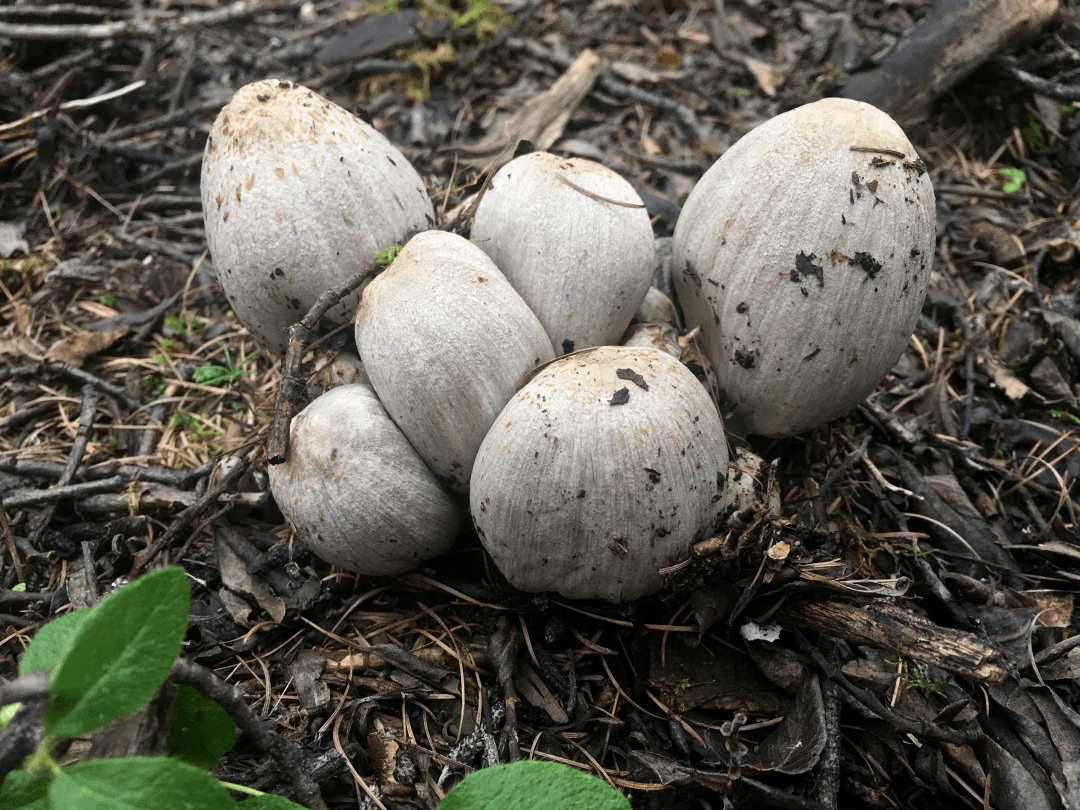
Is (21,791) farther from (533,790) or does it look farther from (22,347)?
(22,347)

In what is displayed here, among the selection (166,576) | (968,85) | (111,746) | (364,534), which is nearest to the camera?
(166,576)

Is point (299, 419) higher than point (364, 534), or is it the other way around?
point (299, 419)

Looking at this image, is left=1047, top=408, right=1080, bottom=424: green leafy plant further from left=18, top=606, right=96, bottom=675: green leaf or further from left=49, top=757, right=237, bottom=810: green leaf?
left=18, top=606, right=96, bottom=675: green leaf

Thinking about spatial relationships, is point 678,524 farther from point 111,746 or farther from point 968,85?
point 968,85

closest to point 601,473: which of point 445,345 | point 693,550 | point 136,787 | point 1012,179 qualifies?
point 693,550

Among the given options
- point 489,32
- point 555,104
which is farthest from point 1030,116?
point 489,32

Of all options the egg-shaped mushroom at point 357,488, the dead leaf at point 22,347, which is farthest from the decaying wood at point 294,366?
the dead leaf at point 22,347

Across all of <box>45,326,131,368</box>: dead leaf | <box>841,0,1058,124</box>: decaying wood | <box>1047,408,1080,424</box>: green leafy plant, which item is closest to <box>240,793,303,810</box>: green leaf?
<box>45,326,131,368</box>: dead leaf
